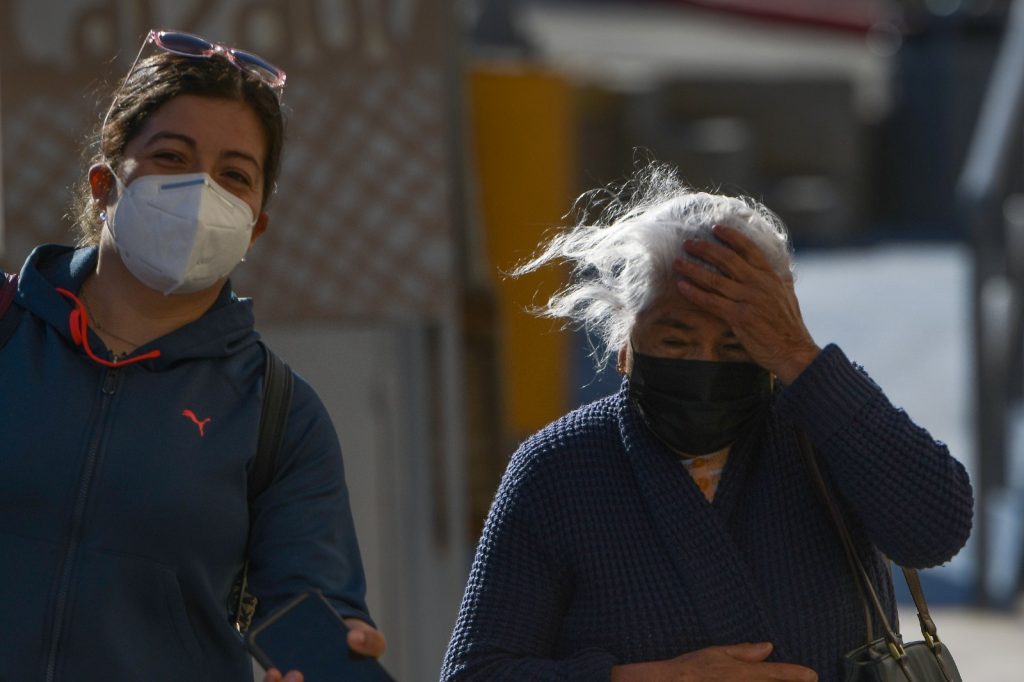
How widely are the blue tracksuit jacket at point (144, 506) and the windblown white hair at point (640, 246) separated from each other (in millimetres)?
514

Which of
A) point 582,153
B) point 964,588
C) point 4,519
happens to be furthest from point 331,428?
point 582,153

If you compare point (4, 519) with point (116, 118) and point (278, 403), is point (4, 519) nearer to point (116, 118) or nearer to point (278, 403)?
point (278, 403)

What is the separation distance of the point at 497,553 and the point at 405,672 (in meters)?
2.43

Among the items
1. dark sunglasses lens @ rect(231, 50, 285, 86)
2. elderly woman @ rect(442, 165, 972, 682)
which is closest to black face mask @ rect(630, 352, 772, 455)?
elderly woman @ rect(442, 165, 972, 682)

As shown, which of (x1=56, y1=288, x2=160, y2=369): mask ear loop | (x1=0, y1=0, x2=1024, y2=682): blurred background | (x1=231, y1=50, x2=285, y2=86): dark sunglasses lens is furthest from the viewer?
(x1=0, y1=0, x2=1024, y2=682): blurred background

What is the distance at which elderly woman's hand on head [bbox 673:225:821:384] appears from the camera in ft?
7.64

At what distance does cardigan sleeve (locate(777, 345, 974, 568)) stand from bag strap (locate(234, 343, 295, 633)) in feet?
2.45

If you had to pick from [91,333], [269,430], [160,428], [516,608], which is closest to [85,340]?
[91,333]

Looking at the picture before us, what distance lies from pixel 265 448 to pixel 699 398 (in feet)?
2.17

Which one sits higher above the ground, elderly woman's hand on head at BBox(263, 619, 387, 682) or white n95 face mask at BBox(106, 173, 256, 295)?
white n95 face mask at BBox(106, 173, 256, 295)

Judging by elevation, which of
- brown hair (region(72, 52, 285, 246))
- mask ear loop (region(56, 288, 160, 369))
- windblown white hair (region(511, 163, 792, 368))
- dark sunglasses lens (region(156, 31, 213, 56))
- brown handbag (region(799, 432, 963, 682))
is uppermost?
dark sunglasses lens (region(156, 31, 213, 56))

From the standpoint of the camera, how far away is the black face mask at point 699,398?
7.84 ft

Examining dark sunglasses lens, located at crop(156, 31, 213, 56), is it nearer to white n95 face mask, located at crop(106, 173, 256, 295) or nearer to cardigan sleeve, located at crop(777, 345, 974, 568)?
white n95 face mask, located at crop(106, 173, 256, 295)

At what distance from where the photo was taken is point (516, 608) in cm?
238
